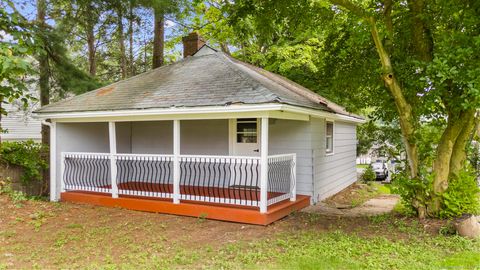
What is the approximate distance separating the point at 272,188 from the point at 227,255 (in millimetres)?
3207

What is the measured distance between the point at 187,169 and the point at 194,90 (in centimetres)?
270

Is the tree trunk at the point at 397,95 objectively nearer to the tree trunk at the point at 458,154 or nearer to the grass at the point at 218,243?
the tree trunk at the point at 458,154

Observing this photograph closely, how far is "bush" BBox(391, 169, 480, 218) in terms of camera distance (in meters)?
6.93

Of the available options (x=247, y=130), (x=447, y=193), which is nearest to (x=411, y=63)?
(x=447, y=193)

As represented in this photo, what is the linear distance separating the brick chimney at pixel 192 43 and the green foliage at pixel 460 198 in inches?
327

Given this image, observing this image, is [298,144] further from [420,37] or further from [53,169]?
[53,169]

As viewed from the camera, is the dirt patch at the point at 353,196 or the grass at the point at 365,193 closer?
the dirt patch at the point at 353,196

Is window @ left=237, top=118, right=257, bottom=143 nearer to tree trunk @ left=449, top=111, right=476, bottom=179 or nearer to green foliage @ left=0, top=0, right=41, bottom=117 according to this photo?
tree trunk @ left=449, top=111, right=476, bottom=179

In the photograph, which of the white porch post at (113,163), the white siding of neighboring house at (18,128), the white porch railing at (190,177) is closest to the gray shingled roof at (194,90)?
the white porch post at (113,163)

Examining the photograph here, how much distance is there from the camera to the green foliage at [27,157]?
9414 mm

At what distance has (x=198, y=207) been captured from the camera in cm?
782

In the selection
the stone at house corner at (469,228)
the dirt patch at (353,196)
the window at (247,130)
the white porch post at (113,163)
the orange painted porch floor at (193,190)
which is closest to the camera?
the stone at house corner at (469,228)

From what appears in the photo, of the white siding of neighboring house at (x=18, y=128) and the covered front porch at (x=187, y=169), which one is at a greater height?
the white siding of neighboring house at (x=18, y=128)

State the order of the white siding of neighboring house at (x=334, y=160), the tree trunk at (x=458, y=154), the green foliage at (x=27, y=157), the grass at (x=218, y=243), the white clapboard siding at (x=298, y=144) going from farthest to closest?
the white siding of neighboring house at (x=334, y=160)
the green foliage at (x=27, y=157)
the white clapboard siding at (x=298, y=144)
the tree trunk at (x=458, y=154)
the grass at (x=218, y=243)
